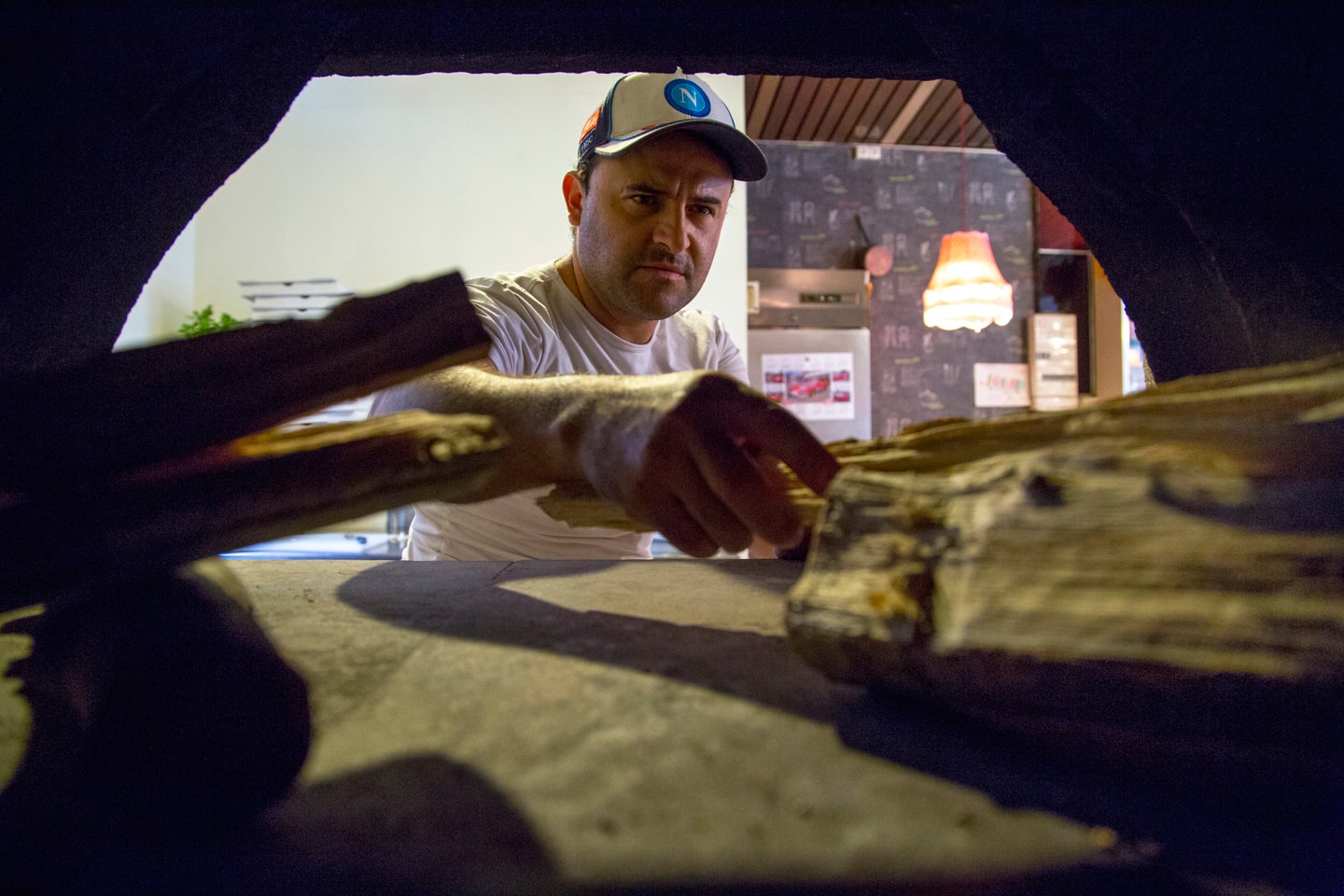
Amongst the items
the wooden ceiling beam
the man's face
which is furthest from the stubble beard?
the wooden ceiling beam

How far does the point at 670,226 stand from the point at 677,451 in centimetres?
105

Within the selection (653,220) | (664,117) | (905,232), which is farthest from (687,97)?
(905,232)

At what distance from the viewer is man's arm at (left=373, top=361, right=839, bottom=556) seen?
0.58m

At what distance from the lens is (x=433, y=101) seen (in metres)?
3.21

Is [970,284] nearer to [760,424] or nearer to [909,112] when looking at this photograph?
[909,112]

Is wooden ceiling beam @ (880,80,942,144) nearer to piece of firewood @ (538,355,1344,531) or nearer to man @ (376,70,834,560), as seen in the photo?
man @ (376,70,834,560)

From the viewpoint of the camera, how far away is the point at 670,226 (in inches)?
58.7

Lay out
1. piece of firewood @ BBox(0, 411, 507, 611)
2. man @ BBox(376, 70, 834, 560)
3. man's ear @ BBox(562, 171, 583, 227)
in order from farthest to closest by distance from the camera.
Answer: man's ear @ BBox(562, 171, 583, 227)
man @ BBox(376, 70, 834, 560)
piece of firewood @ BBox(0, 411, 507, 611)

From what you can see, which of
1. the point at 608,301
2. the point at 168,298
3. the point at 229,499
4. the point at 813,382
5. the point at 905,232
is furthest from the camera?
the point at 905,232

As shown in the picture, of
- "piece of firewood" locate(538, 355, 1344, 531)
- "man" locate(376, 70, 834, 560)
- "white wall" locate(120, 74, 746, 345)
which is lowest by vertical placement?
"piece of firewood" locate(538, 355, 1344, 531)

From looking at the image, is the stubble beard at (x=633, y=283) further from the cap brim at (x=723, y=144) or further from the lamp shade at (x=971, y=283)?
the lamp shade at (x=971, y=283)

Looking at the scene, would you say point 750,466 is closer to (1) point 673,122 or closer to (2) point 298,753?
(2) point 298,753

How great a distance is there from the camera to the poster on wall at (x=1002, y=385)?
4.71 metres

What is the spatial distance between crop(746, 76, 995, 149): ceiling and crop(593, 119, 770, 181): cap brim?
2481 millimetres
